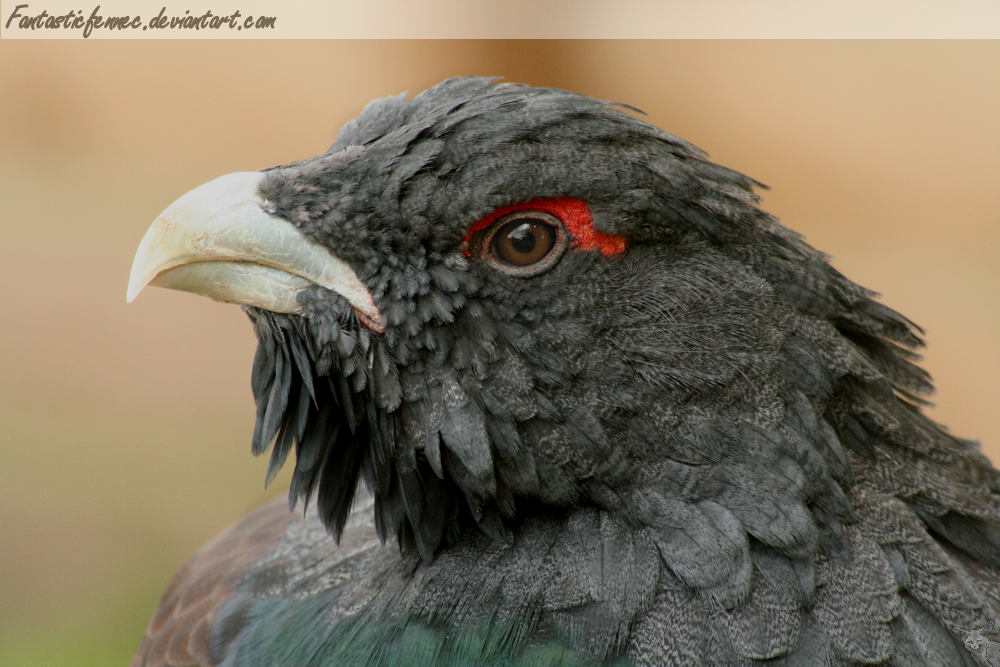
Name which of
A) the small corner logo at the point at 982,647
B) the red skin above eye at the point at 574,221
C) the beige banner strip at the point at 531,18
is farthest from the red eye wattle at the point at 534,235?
the beige banner strip at the point at 531,18

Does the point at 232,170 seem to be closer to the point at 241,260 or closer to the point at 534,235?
the point at 241,260

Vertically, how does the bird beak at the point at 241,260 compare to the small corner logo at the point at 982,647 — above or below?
above

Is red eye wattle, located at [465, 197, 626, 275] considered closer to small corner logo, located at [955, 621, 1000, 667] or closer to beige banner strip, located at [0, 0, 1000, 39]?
small corner logo, located at [955, 621, 1000, 667]

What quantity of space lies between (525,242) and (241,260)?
915 millimetres

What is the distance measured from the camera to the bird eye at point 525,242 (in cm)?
269

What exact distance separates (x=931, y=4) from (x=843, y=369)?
761 centimetres

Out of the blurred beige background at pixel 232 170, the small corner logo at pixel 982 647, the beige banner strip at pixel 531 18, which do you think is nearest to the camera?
the small corner logo at pixel 982 647

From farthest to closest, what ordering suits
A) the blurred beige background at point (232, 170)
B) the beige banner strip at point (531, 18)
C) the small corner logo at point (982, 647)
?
1. the blurred beige background at point (232, 170)
2. the beige banner strip at point (531, 18)
3. the small corner logo at point (982, 647)

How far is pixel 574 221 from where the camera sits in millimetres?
2707

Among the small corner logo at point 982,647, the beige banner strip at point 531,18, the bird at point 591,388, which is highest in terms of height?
the beige banner strip at point 531,18

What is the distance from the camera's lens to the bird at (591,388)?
2.63m

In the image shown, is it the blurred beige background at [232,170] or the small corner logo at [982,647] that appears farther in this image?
the blurred beige background at [232,170]

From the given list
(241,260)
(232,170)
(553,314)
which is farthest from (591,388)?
(232,170)

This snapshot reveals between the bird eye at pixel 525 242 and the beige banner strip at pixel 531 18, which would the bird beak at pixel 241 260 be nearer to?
the bird eye at pixel 525 242
